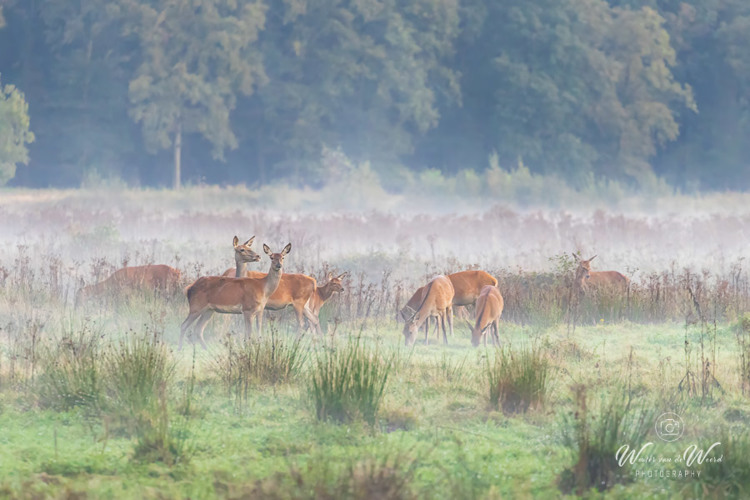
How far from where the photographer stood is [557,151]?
55.6 metres

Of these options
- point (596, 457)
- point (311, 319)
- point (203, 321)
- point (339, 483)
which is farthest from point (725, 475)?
point (203, 321)

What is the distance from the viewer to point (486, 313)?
12.7 m

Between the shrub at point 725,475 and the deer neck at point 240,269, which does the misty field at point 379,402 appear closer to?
the shrub at point 725,475

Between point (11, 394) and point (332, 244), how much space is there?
55.0ft

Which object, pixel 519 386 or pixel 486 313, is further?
pixel 486 313

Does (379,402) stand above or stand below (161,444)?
above

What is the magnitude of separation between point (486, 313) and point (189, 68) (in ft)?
139

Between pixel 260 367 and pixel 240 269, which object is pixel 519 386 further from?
pixel 240 269

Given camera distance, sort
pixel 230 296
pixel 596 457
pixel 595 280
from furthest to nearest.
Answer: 1. pixel 595 280
2. pixel 230 296
3. pixel 596 457

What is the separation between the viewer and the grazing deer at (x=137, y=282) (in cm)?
1471

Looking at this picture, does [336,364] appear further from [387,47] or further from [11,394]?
[387,47]

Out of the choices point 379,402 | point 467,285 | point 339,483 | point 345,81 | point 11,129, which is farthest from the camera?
point 345,81

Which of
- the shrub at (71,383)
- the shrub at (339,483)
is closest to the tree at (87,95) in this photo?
the shrub at (71,383)

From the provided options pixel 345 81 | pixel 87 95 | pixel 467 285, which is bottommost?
pixel 467 285
